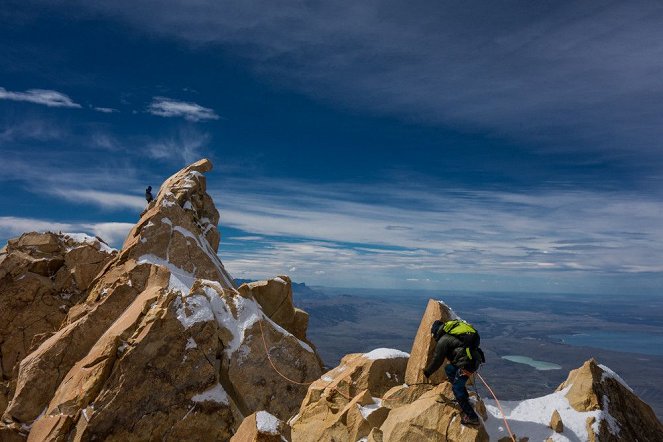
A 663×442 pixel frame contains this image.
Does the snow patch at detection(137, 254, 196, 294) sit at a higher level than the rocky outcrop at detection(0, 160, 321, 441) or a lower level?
higher

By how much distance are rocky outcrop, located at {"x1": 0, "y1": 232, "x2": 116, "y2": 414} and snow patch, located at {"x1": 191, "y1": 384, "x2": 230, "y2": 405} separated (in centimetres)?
2809

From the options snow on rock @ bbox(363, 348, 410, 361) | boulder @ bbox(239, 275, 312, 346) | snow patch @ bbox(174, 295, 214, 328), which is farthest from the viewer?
boulder @ bbox(239, 275, 312, 346)

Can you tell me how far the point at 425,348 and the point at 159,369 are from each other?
18.6 m

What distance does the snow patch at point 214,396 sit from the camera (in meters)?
27.4

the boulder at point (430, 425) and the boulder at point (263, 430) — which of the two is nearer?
the boulder at point (263, 430)

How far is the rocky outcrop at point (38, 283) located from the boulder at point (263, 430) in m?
38.4

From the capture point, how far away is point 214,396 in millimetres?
27844

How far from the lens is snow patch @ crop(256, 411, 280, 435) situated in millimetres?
16641

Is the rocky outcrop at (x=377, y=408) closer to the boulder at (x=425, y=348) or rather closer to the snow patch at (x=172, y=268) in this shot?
the boulder at (x=425, y=348)

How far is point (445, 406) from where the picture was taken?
1994 cm

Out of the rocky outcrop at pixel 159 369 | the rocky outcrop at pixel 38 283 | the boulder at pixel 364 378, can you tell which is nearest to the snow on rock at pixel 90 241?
the rocky outcrop at pixel 38 283

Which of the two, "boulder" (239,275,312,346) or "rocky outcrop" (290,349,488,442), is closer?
"rocky outcrop" (290,349,488,442)

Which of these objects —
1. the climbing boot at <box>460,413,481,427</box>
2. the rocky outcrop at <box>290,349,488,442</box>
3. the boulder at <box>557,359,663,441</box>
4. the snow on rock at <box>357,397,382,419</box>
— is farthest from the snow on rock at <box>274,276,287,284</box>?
the boulder at <box>557,359,663,441</box>

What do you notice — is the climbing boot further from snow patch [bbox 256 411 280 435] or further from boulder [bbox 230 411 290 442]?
snow patch [bbox 256 411 280 435]
